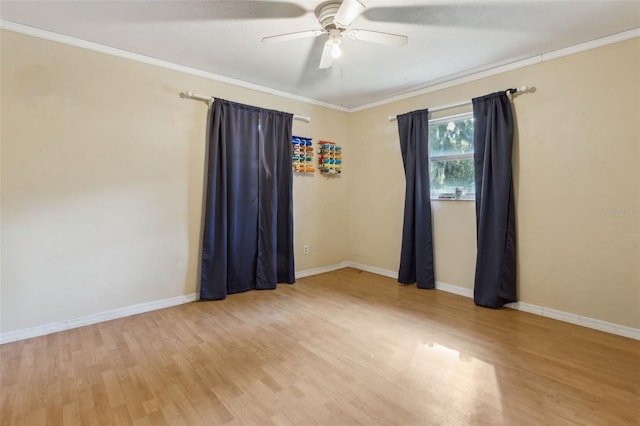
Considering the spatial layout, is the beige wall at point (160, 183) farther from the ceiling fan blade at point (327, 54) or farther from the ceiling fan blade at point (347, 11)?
the ceiling fan blade at point (347, 11)

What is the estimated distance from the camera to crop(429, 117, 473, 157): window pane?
3.49 metres

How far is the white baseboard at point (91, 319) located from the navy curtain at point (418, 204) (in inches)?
102

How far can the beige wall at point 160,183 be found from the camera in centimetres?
246

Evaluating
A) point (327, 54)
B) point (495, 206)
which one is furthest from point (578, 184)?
point (327, 54)

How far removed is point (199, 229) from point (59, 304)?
1.31 meters

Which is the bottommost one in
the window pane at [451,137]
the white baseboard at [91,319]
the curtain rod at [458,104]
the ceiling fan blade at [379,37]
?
the white baseboard at [91,319]

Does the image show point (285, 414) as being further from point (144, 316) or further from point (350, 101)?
point (350, 101)

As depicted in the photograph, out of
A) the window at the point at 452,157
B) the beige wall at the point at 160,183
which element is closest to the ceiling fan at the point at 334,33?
the beige wall at the point at 160,183

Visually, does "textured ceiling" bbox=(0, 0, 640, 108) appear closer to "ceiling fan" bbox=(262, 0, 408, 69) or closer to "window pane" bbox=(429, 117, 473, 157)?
"ceiling fan" bbox=(262, 0, 408, 69)

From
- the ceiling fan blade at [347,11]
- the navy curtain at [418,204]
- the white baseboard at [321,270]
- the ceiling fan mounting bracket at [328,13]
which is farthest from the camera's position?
the white baseboard at [321,270]

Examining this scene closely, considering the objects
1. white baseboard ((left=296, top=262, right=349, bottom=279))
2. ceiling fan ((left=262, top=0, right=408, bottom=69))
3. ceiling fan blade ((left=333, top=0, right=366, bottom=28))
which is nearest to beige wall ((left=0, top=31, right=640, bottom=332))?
white baseboard ((left=296, top=262, right=349, bottom=279))

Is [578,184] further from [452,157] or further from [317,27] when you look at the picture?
[317,27]

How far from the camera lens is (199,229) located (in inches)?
132

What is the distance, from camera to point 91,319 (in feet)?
8.94
